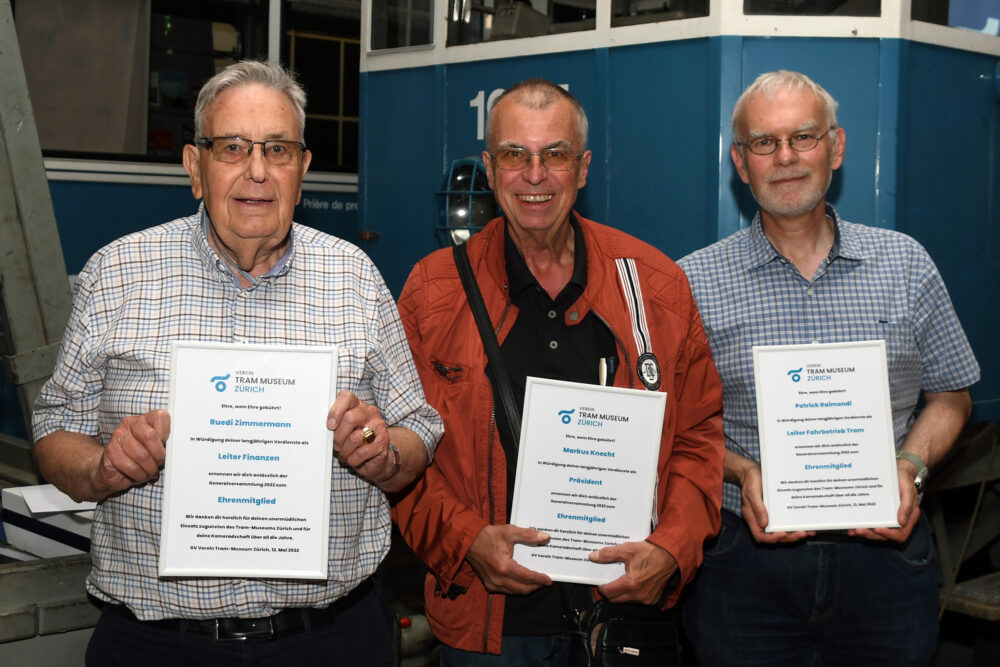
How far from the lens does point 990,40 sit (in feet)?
13.3

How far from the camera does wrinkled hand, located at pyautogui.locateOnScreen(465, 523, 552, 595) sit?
6.57ft

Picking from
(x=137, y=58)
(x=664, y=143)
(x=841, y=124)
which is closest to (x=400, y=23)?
(x=664, y=143)

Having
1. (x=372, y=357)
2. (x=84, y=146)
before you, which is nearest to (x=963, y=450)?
(x=372, y=357)

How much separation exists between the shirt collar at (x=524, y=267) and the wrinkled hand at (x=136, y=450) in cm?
78

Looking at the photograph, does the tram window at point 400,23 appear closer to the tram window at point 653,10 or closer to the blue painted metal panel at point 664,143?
the tram window at point 653,10

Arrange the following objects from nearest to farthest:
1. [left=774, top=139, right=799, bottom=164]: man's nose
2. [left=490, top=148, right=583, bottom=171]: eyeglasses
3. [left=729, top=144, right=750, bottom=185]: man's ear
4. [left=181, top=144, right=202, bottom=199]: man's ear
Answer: [left=181, top=144, right=202, bottom=199]: man's ear
[left=490, top=148, right=583, bottom=171]: eyeglasses
[left=774, top=139, right=799, bottom=164]: man's nose
[left=729, top=144, right=750, bottom=185]: man's ear

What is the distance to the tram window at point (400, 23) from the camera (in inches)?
195

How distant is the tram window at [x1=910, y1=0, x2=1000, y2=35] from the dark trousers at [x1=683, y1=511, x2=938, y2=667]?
2.25m

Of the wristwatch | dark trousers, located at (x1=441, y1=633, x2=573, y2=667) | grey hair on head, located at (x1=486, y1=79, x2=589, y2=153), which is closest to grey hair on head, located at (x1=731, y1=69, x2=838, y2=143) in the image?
grey hair on head, located at (x1=486, y1=79, x2=589, y2=153)

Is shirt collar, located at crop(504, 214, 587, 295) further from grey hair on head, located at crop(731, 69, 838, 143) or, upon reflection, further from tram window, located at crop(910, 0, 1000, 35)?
tram window, located at crop(910, 0, 1000, 35)

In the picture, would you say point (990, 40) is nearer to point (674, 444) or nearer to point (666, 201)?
point (666, 201)

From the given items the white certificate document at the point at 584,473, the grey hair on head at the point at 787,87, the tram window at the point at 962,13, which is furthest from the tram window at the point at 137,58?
the white certificate document at the point at 584,473

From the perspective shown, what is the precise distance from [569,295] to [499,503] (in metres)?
0.45

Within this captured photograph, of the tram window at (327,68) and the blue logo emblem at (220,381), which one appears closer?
the blue logo emblem at (220,381)
